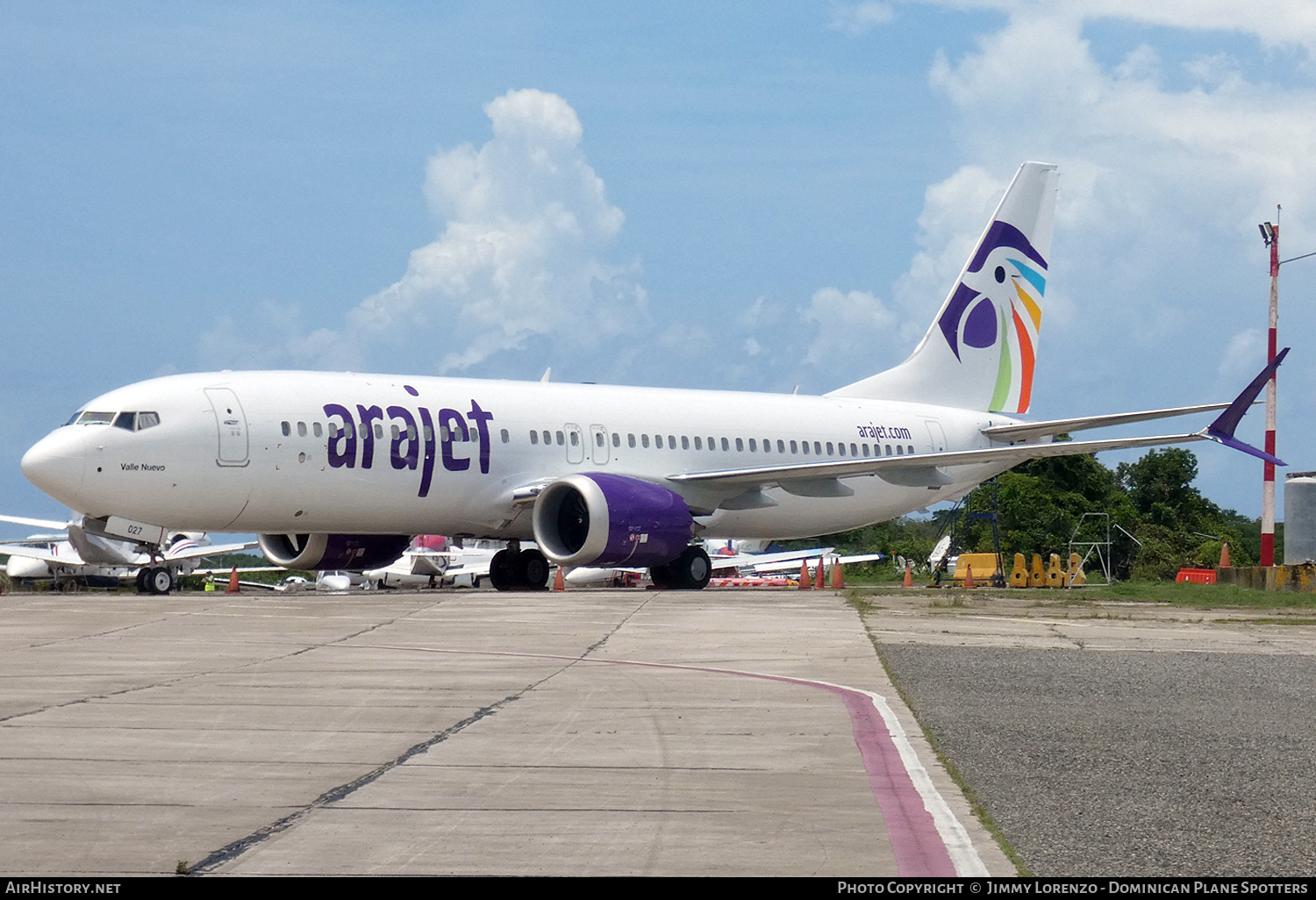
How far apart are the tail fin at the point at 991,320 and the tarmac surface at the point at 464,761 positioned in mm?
19719

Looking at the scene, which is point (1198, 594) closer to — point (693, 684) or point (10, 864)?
point (693, 684)

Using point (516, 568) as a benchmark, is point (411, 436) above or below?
above

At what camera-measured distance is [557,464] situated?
26.7 metres

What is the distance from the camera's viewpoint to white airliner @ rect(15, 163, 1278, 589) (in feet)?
74.4

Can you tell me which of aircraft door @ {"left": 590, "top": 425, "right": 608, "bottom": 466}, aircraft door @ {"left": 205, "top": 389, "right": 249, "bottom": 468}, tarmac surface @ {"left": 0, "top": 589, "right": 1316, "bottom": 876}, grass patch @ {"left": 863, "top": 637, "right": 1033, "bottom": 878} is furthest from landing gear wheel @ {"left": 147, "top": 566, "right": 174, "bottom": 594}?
grass patch @ {"left": 863, "top": 637, "right": 1033, "bottom": 878}

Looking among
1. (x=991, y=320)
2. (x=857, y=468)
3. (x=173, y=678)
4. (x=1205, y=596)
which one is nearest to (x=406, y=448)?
(x=857, y=468)

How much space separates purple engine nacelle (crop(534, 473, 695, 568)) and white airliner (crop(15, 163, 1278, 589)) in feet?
0.14

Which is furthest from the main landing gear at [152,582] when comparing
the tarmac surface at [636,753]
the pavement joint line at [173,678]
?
the tarmac surface at [636,753]

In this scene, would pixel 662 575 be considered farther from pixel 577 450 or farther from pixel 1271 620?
pixel 1271 620

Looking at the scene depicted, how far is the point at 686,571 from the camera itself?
28438mm

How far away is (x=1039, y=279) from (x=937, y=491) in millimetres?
5879

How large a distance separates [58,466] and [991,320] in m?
20.6

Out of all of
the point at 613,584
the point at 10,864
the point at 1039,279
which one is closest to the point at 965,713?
the point at 10,864

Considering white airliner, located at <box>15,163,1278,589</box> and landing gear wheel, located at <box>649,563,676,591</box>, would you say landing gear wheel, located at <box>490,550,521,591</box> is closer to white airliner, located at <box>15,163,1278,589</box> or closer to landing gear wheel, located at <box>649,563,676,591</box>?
white airliner, located at <box>15,163,1278,589</box>
